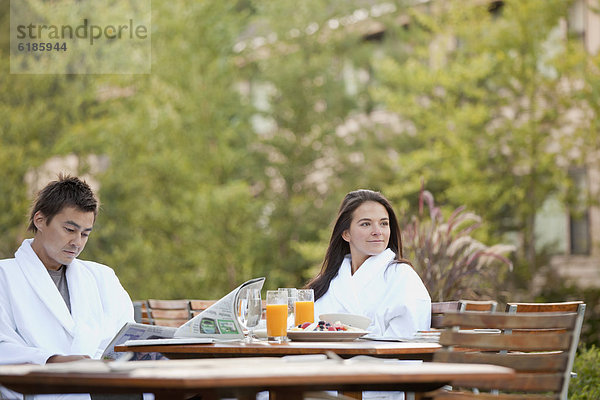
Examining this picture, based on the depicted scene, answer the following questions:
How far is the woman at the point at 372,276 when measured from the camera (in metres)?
4.61

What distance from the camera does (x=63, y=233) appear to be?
14.1 ft

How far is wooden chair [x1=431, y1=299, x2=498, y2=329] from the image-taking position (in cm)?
461

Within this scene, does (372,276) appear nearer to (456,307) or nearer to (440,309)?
(440,309)

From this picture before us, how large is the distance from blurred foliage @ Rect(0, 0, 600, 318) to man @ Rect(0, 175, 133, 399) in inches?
514

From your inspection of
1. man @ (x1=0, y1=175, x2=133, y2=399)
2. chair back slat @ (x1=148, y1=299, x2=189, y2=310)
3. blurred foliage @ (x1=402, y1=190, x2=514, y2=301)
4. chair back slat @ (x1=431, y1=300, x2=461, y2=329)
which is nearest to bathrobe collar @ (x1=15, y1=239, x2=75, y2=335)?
man @ (x1=0, y1=175, x2=133, y2=399)

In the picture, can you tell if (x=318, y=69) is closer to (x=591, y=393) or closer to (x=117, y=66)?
(x=117, y=66)

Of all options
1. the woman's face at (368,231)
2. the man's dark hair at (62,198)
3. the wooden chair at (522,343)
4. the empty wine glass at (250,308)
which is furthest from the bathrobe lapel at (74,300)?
the wooden chair at (522,343)

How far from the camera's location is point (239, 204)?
19.2 m

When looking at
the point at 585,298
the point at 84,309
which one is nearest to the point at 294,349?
the point at 84,309

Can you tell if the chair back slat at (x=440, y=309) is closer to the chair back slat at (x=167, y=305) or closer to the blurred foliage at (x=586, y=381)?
the blurred foliage at (x=586, y=381)

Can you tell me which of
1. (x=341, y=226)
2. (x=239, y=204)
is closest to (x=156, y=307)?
(x=341, y=226)

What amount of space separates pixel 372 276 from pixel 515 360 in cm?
173

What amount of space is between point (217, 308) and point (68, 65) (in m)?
17.6

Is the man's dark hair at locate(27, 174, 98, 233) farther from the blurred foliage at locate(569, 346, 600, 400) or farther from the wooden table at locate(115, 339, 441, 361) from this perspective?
the blurred foliage at locate(569, 346, 600, 400)
